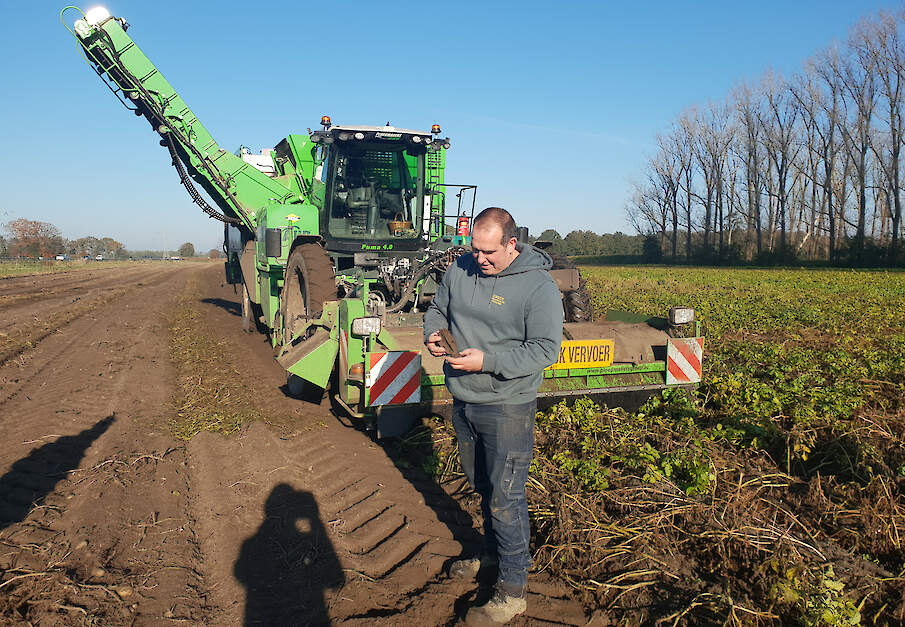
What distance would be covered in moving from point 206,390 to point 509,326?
5229 millimetres

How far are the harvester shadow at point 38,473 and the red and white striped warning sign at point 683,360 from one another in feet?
16.7

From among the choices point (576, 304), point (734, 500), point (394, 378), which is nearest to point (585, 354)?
point (394, 378)

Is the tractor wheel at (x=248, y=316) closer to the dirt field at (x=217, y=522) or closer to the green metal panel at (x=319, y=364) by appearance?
the dirt field at (x=217, y=522)

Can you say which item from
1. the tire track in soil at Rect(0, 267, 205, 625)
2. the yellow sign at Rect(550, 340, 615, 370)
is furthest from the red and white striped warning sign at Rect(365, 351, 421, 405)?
the tire track in soil at Rect(0, 267, 205, 625)

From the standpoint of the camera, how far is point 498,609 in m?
2.81

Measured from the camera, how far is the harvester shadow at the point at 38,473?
394 cm

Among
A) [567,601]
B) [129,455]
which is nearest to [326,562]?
[567,601]

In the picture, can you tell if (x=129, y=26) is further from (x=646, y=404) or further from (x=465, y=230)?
(x=646, y=404)

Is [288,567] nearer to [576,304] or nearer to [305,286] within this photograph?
[305,286]

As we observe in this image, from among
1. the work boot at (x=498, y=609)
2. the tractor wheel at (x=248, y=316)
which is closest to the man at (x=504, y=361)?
the work boot at (x=498, y=609)

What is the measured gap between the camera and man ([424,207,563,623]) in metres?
2.83

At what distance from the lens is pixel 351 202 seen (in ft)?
27.0

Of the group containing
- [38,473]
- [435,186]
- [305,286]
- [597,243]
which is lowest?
[38,473]

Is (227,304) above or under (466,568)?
above
